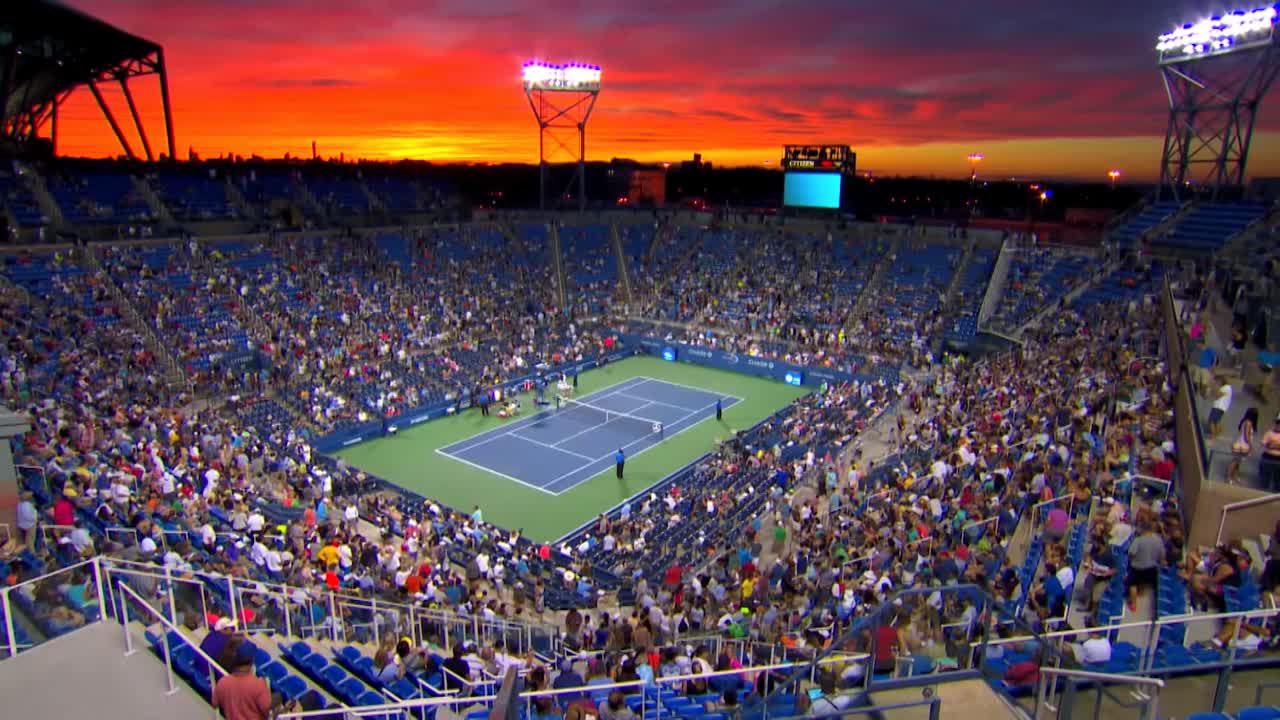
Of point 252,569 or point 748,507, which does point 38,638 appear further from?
point 748,507

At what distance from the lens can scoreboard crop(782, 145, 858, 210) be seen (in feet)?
153

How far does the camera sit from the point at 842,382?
109 ft

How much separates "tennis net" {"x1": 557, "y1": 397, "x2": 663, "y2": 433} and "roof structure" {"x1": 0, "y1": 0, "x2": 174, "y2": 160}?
2446 centimetres

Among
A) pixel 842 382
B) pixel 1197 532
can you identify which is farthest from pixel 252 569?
pixel 842 382

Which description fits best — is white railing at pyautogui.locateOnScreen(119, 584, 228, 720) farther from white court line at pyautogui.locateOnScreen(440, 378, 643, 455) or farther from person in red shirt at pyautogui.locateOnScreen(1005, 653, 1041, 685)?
white court line at pyautogui.locateOnScreen(440, 378, 643, 455)

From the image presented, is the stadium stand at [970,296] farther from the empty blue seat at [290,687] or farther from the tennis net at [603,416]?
the empty blue seat at [290,687]

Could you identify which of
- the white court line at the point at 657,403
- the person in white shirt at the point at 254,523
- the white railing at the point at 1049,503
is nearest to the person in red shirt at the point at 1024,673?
the white railing at the point at 1049,503

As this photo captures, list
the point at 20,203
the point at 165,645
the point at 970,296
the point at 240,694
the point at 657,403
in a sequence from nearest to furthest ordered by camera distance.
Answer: the point at 240,694 < the point at 165,645 < the point at 20,203 < the point at 657,403 < the point at 970,296

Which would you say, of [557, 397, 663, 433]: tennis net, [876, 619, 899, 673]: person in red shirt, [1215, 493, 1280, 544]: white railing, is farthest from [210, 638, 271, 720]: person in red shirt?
[557, 397, 663, 433]: tennis net

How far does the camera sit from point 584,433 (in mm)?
28531

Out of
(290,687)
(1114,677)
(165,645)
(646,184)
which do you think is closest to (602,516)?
(290,687)

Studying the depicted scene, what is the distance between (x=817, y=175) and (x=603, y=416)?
24.4 metres

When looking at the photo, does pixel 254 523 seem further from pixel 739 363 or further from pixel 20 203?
pixel 739 363

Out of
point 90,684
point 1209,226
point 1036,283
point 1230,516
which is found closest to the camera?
point 90,684
